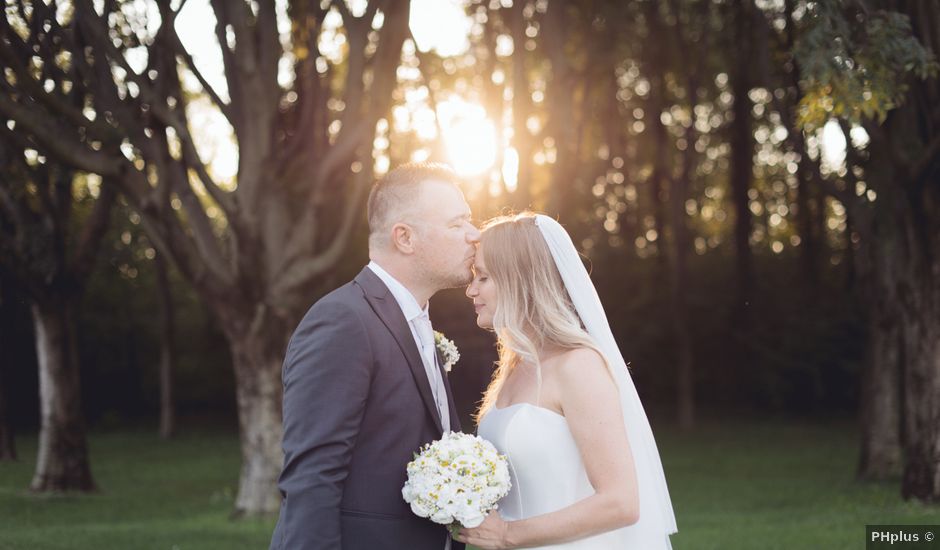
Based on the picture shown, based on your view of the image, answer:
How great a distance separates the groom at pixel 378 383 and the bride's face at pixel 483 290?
0.06 metres

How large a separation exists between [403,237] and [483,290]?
48 cm

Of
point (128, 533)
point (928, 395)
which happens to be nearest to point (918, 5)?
point (928, 395)

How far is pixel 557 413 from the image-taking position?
436 cm

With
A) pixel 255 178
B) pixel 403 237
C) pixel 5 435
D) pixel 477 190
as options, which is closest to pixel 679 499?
pixel 255 178

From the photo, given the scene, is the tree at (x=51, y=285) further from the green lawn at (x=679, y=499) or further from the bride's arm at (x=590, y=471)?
the bride's arm at (x=590, y=471)

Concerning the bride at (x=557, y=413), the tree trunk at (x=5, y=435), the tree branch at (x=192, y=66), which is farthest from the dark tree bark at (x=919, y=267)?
the tree trunk at (x=5, y=435)

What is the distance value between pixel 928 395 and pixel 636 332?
1839cm

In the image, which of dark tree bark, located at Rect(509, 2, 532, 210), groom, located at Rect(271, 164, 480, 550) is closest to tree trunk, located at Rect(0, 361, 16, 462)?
dark tree bark, located at Rect(509, 2, 532, 210)

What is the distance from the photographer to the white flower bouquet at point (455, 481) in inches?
151

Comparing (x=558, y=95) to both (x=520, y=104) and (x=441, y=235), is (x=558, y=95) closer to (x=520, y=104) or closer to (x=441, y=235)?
(x=520, y=104)

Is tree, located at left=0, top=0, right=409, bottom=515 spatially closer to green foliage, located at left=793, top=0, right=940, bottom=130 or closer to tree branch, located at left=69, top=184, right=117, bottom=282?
tree branch, located at left=69, top=184, right=117, bottom=282

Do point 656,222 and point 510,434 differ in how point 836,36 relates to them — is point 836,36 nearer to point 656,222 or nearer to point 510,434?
point 510,434

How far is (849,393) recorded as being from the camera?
3106 cm

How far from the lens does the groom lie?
374 centimetres
